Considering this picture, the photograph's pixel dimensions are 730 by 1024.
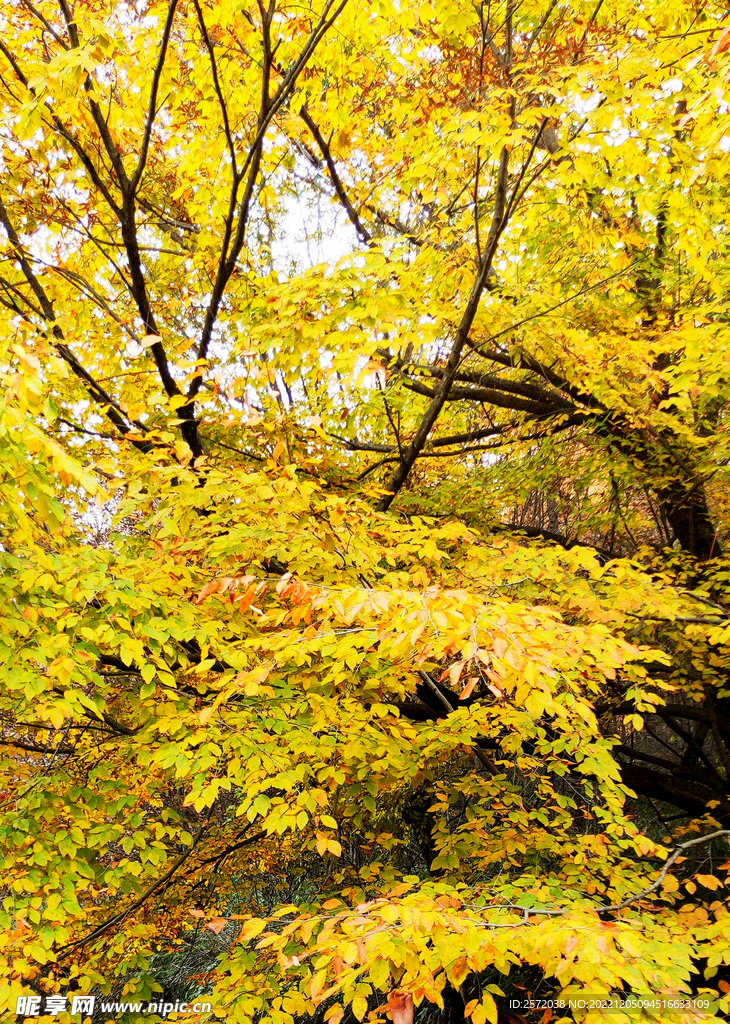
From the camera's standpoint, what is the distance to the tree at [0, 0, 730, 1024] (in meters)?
2.53

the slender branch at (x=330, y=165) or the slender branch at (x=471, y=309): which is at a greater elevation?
the slender branch at (x=330, y=165)

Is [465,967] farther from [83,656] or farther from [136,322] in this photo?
[136,322]

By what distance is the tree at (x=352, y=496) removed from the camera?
2529 mm

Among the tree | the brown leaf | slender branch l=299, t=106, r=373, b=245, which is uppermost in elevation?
slender branch l=299, t=106, r=373, b=245

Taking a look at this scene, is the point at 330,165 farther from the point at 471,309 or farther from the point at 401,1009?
the point at 401,1009

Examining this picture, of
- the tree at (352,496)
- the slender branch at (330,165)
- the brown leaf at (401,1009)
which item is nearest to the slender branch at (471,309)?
the tree at (352,496)

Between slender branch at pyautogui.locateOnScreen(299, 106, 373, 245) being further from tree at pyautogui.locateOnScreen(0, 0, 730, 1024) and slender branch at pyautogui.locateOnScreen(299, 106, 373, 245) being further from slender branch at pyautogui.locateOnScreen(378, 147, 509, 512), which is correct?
slender branch at pyautogui.locateOnScreen(378, 147, 509, 512)

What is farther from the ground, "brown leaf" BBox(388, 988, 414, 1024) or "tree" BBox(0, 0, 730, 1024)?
"tree" BBox(0, 0, 730, 1024)

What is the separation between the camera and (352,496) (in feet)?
15.6

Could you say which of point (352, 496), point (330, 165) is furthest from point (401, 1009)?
point (330, 165)

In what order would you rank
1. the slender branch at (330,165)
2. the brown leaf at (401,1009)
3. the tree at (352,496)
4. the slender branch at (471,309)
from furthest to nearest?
1. the slender branch at (330,165)
2. the slender branch at (471,309)
3. the tree at (352,496)
4. the brown leaf at (401,1009)

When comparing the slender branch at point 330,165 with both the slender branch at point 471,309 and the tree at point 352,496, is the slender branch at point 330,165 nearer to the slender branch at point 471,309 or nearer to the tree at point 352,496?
the tree at point 352,496

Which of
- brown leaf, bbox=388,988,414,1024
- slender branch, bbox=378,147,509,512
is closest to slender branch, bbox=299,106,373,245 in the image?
slender branch, bbox=378,147,509,512

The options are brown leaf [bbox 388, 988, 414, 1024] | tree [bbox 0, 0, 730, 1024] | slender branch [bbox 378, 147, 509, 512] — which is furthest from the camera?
slender branch [bbox 378, 147, 509, 512]
